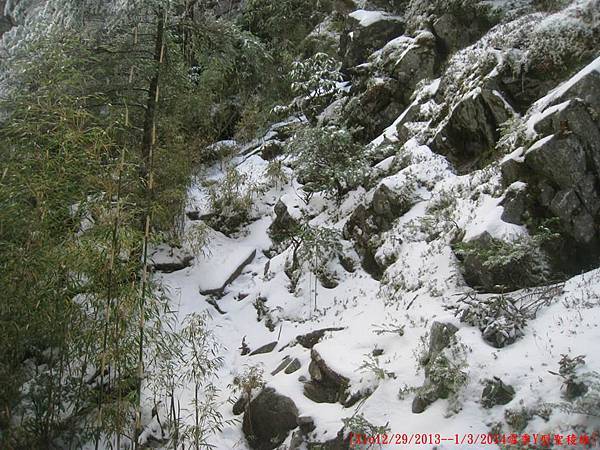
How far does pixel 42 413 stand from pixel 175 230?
3.76 m

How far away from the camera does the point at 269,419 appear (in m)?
4.25

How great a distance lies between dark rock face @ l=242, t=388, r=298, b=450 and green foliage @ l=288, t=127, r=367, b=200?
3.62m

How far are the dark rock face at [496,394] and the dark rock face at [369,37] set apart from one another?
784cm

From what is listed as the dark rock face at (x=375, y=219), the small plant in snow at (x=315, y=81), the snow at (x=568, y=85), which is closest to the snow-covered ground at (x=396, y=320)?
the dark rock face at (x=375, y=219)

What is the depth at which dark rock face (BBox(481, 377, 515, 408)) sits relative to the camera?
316cm

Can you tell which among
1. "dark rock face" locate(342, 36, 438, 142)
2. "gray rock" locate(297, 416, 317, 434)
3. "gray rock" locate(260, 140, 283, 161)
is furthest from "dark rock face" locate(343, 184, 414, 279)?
"gray rock" locate(260, 140, 283, 161)

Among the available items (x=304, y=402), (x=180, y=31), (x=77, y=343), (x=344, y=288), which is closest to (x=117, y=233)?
(x=77, y=343)

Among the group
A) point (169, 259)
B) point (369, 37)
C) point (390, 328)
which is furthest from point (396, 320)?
point (369, 37)

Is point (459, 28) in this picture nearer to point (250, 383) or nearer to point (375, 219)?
point (375, 219)

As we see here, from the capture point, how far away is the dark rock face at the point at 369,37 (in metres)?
9.44

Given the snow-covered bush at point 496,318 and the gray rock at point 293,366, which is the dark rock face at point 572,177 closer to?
the snow-covered bush at point 496,318

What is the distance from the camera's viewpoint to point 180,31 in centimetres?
647

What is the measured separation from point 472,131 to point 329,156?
216cm

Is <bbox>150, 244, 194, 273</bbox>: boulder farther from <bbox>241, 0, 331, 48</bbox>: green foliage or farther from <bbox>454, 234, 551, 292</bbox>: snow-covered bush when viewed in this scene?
<bbox>241, 0, 331, 48</bbox>: green foliage
